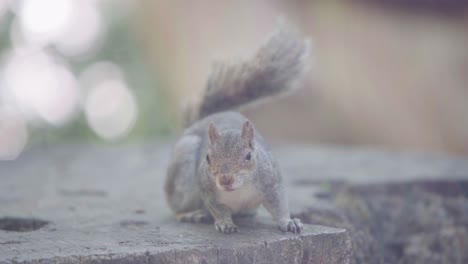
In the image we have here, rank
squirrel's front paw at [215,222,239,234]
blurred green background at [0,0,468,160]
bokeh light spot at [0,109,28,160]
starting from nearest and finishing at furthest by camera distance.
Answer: squirrel's front paw at [215,222,239,234], blurred green background at [0,0,468,160], bokeh light spot at [0,109,28,160]

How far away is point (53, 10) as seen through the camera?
878cm

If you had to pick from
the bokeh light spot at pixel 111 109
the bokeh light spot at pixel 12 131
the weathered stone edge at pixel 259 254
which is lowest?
the weathered stone edge at pixel 259 254

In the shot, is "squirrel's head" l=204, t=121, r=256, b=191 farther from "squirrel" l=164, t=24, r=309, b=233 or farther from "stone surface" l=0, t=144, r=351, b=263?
"stone surface" l=0, t=144, r=351, b=263

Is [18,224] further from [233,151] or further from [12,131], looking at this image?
[12,131]

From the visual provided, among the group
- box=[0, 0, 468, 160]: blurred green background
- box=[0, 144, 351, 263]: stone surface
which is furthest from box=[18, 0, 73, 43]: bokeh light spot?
box=[0, 144, 351, 263]: stone surface

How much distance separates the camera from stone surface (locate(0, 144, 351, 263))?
1827mm

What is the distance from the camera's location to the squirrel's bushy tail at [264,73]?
255 centimetres

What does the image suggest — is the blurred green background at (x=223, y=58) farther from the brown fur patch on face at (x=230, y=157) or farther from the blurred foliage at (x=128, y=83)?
the brown fur patch on face at (x=230, y=157)

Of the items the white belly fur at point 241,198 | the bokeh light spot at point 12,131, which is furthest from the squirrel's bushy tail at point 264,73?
the bokeh light spot at point 12,131

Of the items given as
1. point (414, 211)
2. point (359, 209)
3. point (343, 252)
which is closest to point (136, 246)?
point (343, 252)

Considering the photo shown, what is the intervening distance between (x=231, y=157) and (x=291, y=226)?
0.31m

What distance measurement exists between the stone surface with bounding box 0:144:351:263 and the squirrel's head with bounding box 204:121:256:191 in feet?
0.62

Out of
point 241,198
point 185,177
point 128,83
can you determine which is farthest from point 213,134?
point 128,83

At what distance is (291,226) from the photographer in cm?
207
